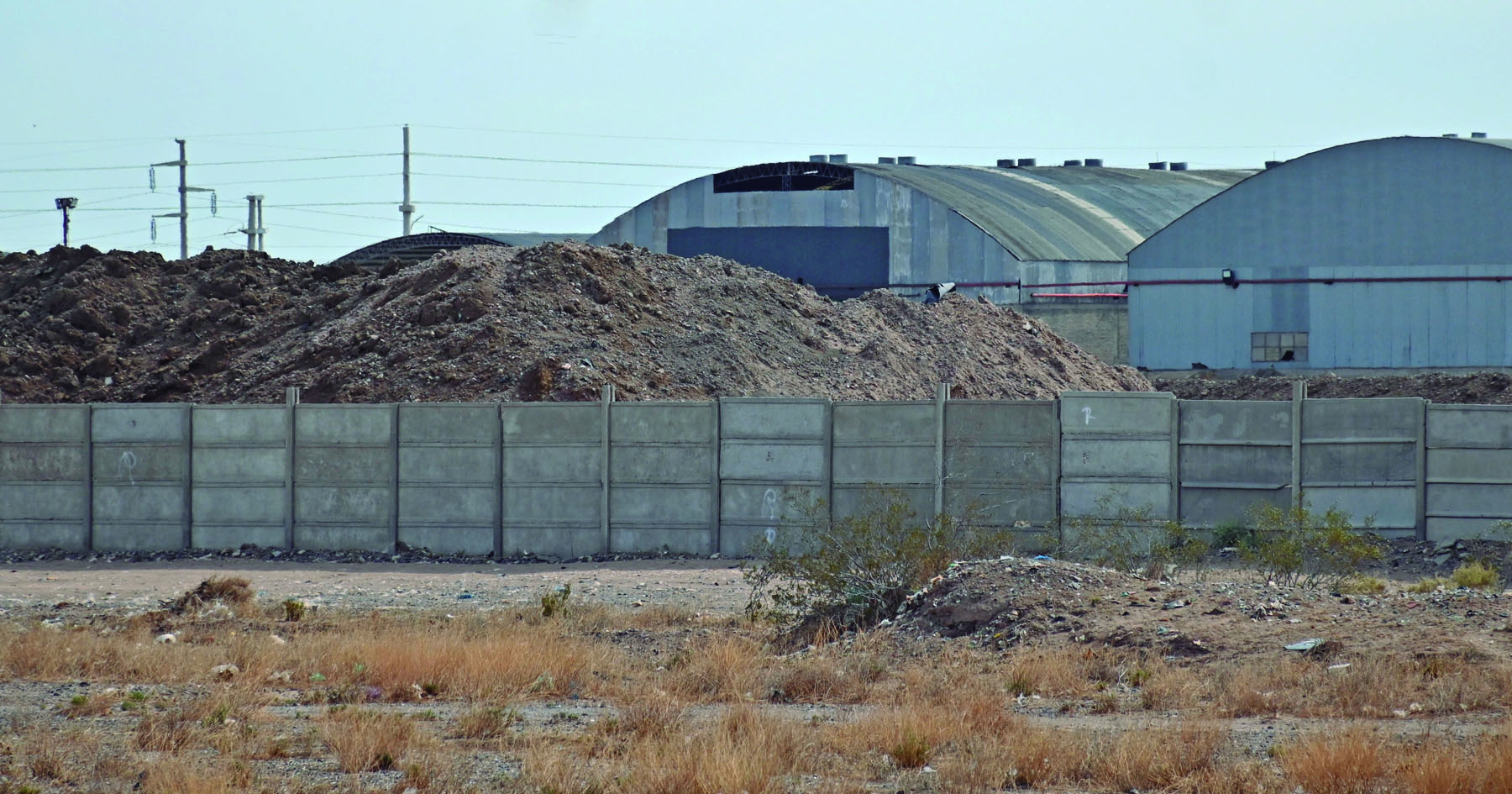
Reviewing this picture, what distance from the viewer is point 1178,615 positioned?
39.9 ft

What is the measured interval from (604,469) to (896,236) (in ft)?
82.2

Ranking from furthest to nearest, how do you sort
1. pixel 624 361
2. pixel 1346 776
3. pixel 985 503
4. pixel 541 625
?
pixel 624 361, pixel 985 503, pixel 541 625, pixel 1346 776

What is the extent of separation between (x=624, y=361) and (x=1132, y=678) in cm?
1458

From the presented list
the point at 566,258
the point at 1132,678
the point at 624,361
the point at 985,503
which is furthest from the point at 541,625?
the point at 566,258

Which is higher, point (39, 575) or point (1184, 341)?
point (1184, 341)

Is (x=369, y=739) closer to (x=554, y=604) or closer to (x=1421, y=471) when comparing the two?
(x=554, y=604)

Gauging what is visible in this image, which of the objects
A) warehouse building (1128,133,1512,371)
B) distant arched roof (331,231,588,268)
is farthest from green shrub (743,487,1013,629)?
distant arched roof (331,231,588,268)

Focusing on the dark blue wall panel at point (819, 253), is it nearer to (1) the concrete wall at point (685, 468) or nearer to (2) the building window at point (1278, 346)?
(2) the building window at point (1278, 346)

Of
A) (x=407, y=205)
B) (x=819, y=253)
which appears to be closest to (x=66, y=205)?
(x=407, y=205)

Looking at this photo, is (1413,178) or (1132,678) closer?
(1132,678)

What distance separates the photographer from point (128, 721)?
973 cm

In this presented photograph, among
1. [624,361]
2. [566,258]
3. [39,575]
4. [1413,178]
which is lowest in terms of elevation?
[39,575]

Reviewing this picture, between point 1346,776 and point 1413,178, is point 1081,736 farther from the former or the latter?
point 1413,178

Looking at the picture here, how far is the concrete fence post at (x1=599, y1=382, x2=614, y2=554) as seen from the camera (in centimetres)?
1884
